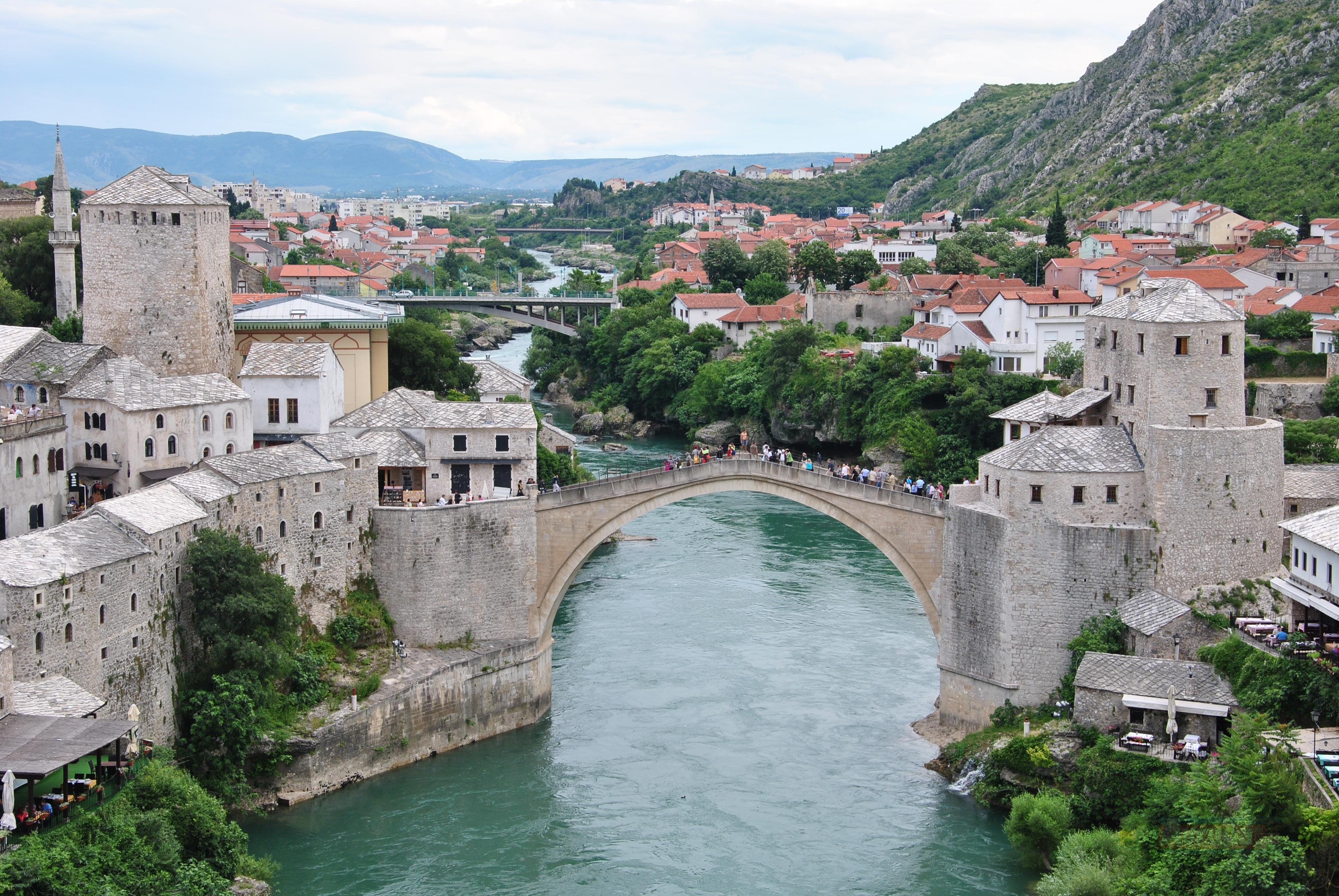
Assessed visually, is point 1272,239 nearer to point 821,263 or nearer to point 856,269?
point 856,269

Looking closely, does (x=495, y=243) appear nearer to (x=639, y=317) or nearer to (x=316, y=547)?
(x=639, y=317)

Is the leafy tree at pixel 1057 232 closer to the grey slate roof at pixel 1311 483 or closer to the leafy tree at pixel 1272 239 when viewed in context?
the leafy tree at pixel 1272 239

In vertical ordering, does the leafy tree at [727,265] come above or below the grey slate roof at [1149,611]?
above

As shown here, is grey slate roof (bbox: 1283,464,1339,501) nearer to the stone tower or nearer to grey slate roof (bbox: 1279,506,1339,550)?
grey slate roof (bbox: 1279,506,1339,550)

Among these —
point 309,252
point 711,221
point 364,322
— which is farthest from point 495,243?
point 364,322

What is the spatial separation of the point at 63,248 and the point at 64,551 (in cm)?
2109

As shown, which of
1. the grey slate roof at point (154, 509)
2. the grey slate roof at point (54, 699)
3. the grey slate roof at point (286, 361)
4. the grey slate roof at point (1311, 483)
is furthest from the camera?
the grey slate roof at point (286, 361)

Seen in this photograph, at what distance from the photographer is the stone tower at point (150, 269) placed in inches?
1473

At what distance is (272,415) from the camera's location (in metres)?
38.1

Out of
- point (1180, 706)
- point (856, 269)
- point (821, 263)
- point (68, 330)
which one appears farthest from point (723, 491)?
point (821, 263)

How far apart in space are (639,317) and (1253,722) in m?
59.8

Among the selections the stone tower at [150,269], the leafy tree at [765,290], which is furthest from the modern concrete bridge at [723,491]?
the leafy tree at [765,290]

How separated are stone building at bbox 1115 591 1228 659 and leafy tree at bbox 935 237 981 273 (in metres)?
50.3

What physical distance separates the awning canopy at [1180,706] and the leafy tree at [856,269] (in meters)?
54.3
